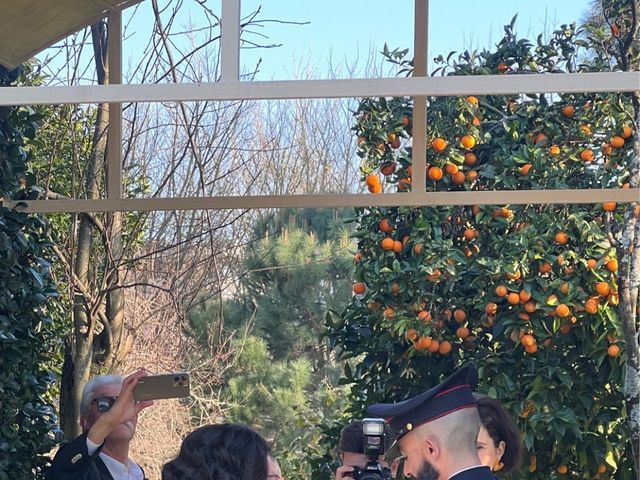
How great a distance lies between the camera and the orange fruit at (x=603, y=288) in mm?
3885

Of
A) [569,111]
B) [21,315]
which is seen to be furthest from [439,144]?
[21,315]

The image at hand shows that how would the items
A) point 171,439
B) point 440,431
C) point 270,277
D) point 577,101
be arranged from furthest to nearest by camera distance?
point 270,277, point 171,439, point 577,101, point 440,431

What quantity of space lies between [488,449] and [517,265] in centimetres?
158

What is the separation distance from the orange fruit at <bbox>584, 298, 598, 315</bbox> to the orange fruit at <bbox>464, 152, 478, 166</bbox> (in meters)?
0.85

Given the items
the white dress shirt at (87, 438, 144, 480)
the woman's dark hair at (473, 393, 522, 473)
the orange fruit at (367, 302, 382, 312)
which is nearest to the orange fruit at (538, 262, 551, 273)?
the orange fruit at (367, 302, 382, 312)

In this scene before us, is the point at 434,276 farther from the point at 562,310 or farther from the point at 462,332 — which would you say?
the point at 562,310

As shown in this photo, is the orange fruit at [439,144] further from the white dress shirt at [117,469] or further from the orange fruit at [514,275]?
the white dress shirt at [117,469]

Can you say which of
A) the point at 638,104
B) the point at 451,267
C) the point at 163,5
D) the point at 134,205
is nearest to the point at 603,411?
the point at 451,267

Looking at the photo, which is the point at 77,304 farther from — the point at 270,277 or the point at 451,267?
the point at 270,277

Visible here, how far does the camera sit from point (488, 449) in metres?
2.58

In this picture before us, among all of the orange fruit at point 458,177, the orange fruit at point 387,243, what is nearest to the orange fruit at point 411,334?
the orange fruit at point 387,243

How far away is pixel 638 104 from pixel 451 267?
96 centimetres

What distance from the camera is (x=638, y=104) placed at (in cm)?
385

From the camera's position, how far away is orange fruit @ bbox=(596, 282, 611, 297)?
153 inches
